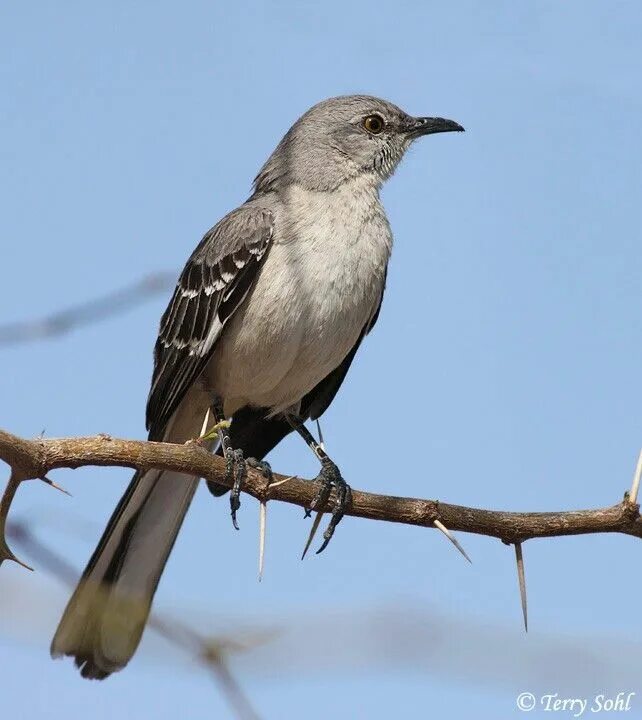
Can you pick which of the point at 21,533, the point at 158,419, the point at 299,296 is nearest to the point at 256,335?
the point at 299,296

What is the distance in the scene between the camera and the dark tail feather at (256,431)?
5973 mm

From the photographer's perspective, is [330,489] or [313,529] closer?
[313,529]

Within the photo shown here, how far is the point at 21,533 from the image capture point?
A: 7.11 ft

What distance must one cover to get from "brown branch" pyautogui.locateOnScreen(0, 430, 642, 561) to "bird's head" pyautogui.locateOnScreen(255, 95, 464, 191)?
2456 mm

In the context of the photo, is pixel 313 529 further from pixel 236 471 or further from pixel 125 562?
pixel 125 562

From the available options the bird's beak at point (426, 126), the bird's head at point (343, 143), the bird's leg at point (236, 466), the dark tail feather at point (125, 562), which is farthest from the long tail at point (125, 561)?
the bird's beak at point (426, 126)

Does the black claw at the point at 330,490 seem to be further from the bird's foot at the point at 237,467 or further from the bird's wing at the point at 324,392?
the bird's wing at the point at 324,392

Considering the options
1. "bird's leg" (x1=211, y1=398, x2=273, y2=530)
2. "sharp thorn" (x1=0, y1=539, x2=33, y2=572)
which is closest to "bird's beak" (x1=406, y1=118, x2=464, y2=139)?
"bird's leg" (x1=211, y1=398, x2=273, y2=530)

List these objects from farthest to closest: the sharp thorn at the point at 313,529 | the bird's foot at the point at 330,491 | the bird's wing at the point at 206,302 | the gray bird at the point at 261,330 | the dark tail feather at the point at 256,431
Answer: the dark tail feather at the point at 256,431 → the bird's wing at the point at 206,302 → the gray bird at the point at 261,330 → the bird's foot at the point at 330,491 → the sharp thorn at the point at 313,529

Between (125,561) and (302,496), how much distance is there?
153 centimetres

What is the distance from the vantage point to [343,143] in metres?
6.28

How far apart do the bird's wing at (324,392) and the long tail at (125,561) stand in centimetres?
78

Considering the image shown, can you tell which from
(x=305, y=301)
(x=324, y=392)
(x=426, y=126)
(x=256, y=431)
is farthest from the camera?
(x=426, y=126)

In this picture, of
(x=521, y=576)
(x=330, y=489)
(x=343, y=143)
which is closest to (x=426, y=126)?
(x=343, y=143)
